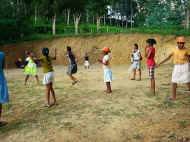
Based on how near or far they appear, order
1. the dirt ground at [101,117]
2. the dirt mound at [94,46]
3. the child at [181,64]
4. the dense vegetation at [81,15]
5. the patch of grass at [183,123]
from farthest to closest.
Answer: the dense vegetation at [81,15] → the dirt mound at [94,46] → the child at [181,64] → the patch of grass at [183,123] → the dirt ground at [101,117]

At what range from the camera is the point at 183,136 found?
1123 centimetres

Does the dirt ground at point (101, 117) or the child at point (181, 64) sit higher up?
the child at point (181, 64)

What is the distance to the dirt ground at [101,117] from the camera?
11508mm

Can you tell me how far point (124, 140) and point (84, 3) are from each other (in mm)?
46550

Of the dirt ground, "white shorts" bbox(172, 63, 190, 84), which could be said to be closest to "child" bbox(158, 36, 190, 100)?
"white shorts" bbox(172, 63, 190, 84)

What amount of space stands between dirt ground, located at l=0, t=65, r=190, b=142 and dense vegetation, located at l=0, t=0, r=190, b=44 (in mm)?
26625

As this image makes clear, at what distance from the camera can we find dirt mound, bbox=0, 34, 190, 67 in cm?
4016

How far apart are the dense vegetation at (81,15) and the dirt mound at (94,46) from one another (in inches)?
65.9

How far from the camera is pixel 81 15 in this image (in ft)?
208

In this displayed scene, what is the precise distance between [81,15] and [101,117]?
51417 millimetres

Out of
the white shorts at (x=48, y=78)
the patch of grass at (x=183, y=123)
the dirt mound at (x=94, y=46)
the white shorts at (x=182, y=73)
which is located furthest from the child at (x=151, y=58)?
the dirt mound at (x=94, y=46)

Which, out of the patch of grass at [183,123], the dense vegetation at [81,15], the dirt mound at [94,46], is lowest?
the patch of grass at [183,123]

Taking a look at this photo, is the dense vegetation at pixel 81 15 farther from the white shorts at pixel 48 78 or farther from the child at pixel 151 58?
the white shorts at pixel 48 78

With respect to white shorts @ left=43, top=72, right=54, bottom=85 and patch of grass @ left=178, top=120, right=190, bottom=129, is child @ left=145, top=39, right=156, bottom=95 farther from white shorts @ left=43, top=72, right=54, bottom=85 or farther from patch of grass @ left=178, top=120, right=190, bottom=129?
white shorts @ left=43, top=72, right=54, bottom=85
